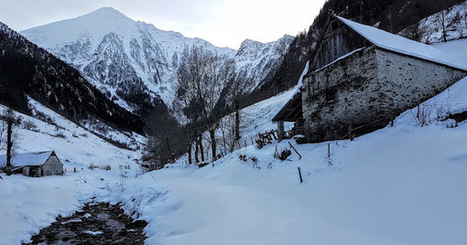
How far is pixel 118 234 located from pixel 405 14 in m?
59.2

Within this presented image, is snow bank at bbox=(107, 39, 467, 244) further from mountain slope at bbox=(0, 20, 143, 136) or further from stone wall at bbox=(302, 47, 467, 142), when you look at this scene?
mountain slope at bbox=(0, 20, 143, 136)

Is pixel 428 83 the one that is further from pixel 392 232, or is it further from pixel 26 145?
pixel 26 145

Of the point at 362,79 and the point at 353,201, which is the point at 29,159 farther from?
the point at 353,201

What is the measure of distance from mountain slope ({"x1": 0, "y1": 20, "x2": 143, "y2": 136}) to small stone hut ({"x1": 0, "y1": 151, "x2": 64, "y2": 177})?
6932cm

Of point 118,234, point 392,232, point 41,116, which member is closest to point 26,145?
point 41,116

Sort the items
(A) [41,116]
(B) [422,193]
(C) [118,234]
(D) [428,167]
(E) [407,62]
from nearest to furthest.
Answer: (B) [422,193], (D) [428,167], (C) [118,234], (E) [407,62], (A) [41,116]

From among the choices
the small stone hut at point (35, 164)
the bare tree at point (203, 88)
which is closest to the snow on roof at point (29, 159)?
A: the small stone hut at point (35, 164)

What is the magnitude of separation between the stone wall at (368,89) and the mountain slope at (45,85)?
117m

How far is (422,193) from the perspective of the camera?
5.83 metres

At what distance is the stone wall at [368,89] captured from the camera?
42.5 feet

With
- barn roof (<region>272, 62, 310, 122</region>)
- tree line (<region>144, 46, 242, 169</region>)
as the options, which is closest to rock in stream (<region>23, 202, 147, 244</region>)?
barn roof (<region>272, 62, 310, 122</region>)

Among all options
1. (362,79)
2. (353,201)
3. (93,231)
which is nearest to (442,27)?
(362,79)

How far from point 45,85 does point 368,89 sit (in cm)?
14126

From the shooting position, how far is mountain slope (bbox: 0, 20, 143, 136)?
354 feet
